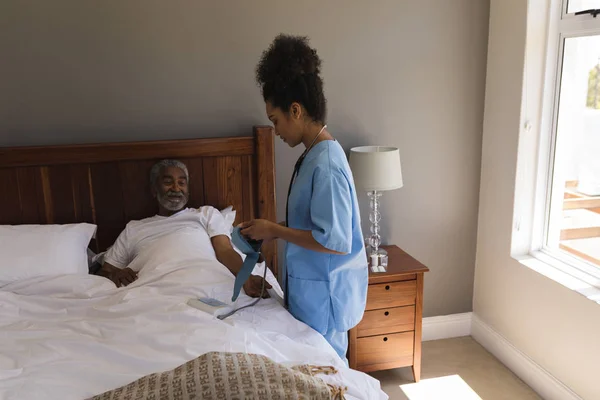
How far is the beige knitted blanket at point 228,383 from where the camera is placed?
1.09 metres

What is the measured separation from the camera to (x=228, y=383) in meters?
1.11

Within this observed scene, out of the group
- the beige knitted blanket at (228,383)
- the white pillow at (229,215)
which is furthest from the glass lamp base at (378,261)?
the beige knitted blanket at (228,383)

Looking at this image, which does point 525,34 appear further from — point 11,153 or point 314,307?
point 11,153

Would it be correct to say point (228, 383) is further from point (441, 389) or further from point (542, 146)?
point (542, 146)

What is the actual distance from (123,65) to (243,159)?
70 centimetres

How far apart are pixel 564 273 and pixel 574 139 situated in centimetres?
64

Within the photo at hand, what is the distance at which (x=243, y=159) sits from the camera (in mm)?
2467

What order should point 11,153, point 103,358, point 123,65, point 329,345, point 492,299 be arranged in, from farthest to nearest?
point 492,299
point 123,65
point 11,153
point 329,345
point 103,358

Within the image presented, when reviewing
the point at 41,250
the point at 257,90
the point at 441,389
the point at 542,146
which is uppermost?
the point at 257,90

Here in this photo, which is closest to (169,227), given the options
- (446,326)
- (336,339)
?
(336,339)

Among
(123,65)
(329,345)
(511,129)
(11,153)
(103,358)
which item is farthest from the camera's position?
(511,129)

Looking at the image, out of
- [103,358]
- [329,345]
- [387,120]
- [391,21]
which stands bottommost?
[329,345]

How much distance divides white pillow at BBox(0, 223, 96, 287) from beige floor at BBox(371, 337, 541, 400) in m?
1.57

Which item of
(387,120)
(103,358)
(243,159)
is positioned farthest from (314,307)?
(387,120)
